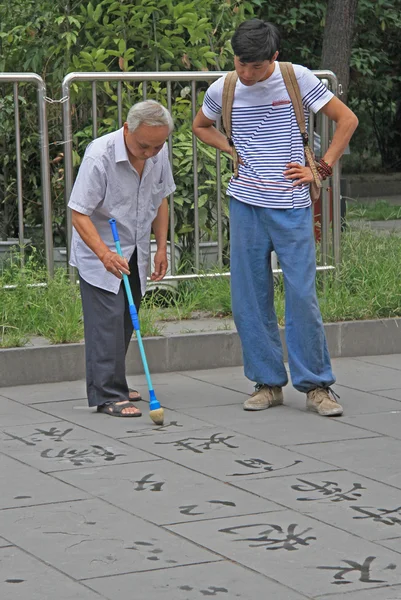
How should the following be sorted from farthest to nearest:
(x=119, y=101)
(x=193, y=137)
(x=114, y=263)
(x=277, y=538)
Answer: (x=193, y=137), (x=119, y=101), (x=114, y=263), (x=277, y=538)

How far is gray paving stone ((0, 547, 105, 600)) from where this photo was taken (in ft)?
12.1

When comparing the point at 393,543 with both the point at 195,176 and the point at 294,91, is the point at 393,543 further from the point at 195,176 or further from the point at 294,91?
the point at 195,176

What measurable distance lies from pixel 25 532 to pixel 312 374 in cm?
226

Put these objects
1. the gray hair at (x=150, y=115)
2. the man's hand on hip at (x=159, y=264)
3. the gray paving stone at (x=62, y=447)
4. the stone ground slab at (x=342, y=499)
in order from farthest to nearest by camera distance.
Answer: the man's hand on hip at (x=159, y=264), the gray hair at (x=150, y=115), the gray paving stone at (x=62, y=447), the stone ground slab at (x=342, y=499)

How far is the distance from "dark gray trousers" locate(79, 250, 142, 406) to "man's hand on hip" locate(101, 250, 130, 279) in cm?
30

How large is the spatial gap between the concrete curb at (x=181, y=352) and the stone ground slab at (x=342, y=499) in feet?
7.50

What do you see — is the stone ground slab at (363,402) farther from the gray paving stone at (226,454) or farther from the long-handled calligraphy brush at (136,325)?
the long-handled calligraphy brush at (136,325)

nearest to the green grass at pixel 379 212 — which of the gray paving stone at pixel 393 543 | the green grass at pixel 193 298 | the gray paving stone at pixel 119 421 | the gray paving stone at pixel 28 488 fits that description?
the green grass at pixel 193 298

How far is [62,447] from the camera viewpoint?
18.1ft

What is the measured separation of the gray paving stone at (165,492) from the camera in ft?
14.9

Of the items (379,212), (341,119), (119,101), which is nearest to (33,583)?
(341,119)

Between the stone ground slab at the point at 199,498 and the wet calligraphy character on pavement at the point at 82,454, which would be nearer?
the stone ground slab at the point at 199,498

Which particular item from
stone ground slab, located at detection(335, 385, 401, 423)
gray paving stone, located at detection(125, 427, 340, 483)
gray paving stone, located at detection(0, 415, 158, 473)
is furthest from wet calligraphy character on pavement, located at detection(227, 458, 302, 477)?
stone ground slab, located at detection(335, 385, 401, 423)

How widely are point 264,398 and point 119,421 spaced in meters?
0.77
